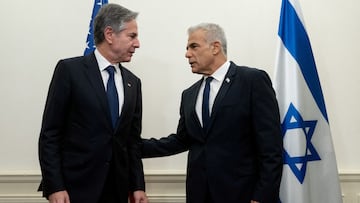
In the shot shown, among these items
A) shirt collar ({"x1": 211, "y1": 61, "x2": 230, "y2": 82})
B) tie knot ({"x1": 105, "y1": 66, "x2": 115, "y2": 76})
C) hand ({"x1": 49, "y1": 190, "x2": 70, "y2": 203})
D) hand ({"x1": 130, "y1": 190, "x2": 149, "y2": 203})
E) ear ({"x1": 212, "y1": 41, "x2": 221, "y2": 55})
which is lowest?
hand ({"x1": 130, "y1": 190, "x2": 149, "y2": 203})

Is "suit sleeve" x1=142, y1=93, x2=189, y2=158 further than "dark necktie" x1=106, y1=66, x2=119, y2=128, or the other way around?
"suit sleeve" x1=142, y1=93, x2=189, y2=158

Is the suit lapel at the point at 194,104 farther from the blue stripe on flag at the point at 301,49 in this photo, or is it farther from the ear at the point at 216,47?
the blue stripe on flag at the point at 301,49

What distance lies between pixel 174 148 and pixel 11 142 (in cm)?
121

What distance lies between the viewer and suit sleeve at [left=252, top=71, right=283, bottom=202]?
83.2 inches

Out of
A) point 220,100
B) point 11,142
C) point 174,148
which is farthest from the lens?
point 11,142

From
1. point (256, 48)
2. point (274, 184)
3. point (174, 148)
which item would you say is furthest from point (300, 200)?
point (256, 48)

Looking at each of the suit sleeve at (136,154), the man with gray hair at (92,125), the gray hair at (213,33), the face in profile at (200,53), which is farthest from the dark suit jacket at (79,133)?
the gray hair at (213,33)

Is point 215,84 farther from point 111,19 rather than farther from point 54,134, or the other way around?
point 54,134

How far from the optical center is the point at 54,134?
2004 mm

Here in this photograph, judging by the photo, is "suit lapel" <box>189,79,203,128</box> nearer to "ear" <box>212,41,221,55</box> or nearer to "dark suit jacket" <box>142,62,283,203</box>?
"dark suit jacket" <box>142,62,283,203</box>

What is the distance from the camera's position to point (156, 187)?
3.04m

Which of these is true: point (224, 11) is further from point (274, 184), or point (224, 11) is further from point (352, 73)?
point (274, 184)

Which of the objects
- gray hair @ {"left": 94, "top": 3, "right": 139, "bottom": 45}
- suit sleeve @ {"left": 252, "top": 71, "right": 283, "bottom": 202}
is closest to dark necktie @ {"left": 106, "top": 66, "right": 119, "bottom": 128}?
gray hair @ {"left": 94, "top": 3, "right": 139, "bottom": 45}

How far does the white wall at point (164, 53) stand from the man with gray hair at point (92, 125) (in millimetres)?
859
